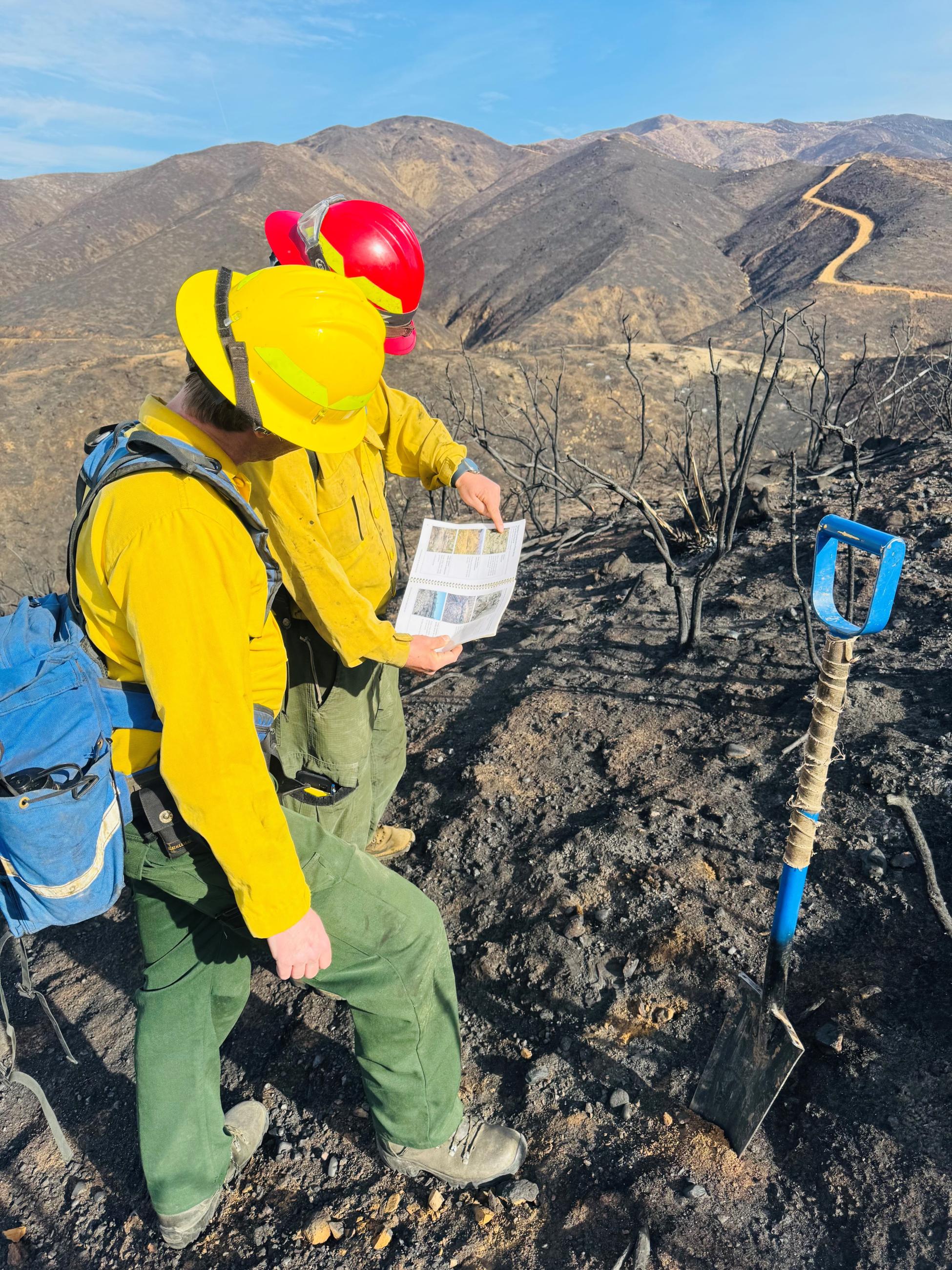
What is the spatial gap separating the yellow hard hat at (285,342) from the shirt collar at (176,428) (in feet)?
0.32

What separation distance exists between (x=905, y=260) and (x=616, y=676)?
83.6 ft

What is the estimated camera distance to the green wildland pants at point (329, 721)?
2.09 meters

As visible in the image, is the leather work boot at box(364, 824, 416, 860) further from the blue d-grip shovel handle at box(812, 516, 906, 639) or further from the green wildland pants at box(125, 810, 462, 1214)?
the blue d-grip shovel handle at box(812, 516, 906, 639)

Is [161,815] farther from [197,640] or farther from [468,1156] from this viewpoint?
[468,1156]

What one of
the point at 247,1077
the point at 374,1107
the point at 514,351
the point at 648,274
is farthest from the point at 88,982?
Answer: the point at 648,274

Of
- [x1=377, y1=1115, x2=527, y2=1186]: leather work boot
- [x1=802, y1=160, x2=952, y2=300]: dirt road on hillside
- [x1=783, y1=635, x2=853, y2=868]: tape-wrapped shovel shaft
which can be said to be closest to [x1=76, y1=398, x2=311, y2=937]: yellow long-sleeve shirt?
[x1=377, y1=1115, x2=527, y2=1186]: leather work boot

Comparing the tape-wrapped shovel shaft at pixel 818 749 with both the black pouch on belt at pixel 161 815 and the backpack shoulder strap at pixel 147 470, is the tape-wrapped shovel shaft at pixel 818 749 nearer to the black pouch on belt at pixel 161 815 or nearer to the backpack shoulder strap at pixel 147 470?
the backpack shoulder strap at pixel 147 470

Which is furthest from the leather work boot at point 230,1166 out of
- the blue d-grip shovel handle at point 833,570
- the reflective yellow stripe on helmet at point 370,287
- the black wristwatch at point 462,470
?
the reflective yellow stripe on helmet at point 370,287

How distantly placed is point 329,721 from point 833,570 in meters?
1.36

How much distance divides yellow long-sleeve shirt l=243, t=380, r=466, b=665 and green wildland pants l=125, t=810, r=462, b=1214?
579 mm

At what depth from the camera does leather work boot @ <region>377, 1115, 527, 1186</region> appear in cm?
169

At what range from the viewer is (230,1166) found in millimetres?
1750

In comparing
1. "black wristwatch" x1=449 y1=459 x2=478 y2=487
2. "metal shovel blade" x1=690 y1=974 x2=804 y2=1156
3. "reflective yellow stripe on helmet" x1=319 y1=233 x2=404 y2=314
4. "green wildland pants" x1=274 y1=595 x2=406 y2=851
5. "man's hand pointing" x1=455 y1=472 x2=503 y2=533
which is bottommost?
"metal shovel blade" x1=690 y1=974 x2=804 y2=1156

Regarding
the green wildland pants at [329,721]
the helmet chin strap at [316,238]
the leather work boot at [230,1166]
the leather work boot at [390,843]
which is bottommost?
the leather work boot at [230,1166]
